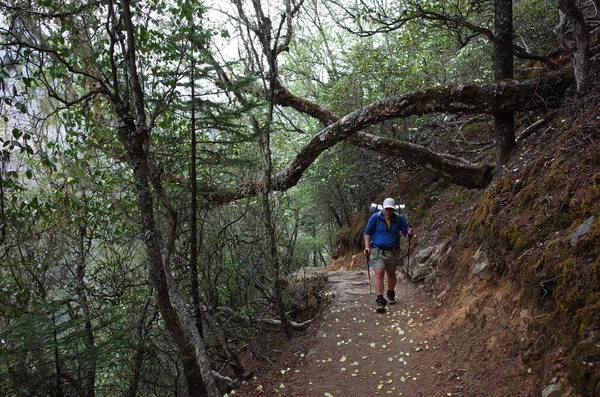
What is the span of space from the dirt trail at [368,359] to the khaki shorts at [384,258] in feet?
2.74

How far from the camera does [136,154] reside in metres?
4.95

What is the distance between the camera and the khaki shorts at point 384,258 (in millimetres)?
7078

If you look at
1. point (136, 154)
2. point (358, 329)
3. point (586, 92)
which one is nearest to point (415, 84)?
point (586, 92)

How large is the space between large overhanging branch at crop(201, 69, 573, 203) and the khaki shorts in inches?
94.0

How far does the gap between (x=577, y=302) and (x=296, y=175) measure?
7.13 metres

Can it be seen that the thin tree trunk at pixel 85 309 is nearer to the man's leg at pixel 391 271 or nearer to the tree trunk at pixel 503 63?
the man's leg at pixel 391 271

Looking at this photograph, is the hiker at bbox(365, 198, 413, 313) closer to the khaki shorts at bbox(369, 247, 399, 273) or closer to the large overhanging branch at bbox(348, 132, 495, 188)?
the khaki shorts at bbox(369, 247, 399, 273)

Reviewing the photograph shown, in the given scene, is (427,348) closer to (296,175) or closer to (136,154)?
(136,154)

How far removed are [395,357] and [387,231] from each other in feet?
8.02

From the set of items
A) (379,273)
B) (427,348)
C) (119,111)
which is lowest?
(427,348)

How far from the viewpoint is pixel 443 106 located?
7359 mm

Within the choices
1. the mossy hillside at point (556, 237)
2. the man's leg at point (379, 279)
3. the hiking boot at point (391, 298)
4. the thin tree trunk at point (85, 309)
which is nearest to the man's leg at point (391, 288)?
the hiking boot at point (391, 298)

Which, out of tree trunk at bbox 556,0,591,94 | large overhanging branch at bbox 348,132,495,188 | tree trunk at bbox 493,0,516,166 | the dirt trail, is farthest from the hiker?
tree trunk at bbox 556,0,591,94

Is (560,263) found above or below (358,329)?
above
